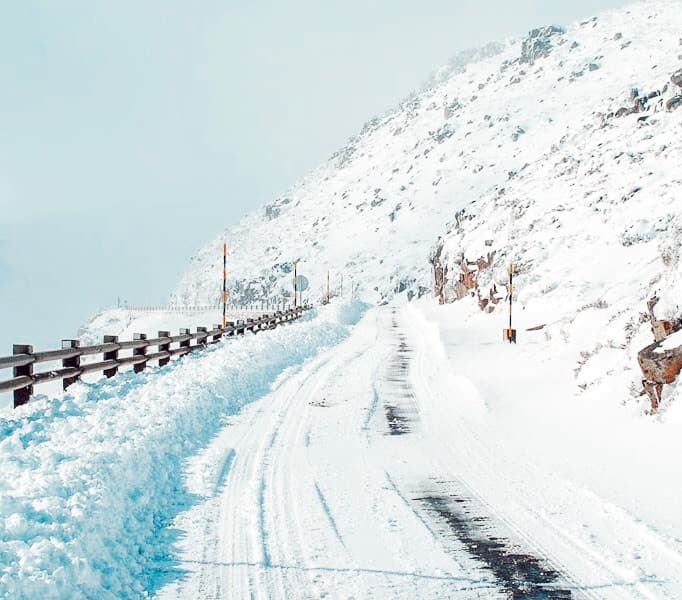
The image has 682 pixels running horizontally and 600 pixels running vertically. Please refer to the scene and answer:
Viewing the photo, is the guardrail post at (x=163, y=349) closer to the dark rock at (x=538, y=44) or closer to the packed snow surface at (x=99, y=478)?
the packed snow surface at (x=99, y=478)

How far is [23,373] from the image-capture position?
357 inches

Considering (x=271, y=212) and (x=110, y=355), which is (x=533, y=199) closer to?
(x=110, y=355)

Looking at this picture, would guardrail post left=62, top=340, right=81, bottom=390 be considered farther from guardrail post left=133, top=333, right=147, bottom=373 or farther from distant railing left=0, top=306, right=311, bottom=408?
guardrail post left=133, top=333, right=147, bottom=373

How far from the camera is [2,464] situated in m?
6.01

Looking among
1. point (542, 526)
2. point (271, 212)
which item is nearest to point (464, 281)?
point (542, 526)

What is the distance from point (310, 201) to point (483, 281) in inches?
5034

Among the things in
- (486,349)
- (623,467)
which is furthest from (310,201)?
(623,467)

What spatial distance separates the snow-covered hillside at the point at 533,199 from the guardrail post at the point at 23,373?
899 centimetres

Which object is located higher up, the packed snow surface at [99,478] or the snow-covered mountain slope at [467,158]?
the snow-covered mountain slope at [467,158]

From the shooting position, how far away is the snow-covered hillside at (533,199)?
72.1 ft

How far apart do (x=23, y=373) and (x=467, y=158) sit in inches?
4657

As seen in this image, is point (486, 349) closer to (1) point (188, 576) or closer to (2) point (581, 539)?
(2) point (581, 539)

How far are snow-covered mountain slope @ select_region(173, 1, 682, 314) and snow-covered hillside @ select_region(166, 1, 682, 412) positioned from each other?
1.24 feet

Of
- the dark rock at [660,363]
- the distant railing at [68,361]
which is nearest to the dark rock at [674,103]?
the distant railing at [68,361]
